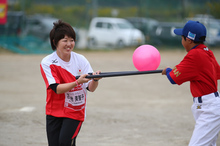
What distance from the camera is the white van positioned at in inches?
824

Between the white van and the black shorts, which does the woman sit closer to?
the black shorts

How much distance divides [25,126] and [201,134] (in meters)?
3.84

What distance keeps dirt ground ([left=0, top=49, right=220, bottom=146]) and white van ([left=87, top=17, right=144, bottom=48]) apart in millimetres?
8659

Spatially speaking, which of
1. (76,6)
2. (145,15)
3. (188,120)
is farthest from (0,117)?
(145,15)

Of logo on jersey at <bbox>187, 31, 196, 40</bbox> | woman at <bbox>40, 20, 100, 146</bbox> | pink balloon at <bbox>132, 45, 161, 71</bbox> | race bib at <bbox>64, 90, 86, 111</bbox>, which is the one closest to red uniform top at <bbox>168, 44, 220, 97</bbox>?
logo on jersey at <bbox>187, 31, 196, 40</bbox>

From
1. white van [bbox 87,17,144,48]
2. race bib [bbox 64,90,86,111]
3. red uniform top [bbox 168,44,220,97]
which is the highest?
red uniform top [bbox 168,44,220,97]

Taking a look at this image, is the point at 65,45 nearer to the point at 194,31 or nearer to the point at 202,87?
the point at 194,31

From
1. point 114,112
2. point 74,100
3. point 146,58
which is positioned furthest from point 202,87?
point 114,112

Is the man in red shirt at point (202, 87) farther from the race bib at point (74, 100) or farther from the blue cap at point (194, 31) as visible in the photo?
the race bib at point (74, 100)

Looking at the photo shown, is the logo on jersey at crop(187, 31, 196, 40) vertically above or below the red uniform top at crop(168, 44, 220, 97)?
above

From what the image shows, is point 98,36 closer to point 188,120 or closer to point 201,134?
point 188,120

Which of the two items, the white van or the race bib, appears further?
the white van

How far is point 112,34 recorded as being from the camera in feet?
69.6

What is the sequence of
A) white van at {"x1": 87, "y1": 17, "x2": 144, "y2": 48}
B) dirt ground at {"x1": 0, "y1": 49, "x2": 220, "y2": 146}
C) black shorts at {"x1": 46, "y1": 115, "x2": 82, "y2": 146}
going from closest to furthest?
black shorts at {"x1": 46, "y1": 115, "x2": 82, "y2": 146} < dirt ground at {"x1": 0, "y1": 49, "x2": 220, "y2": 146} < white van at {"x1": 87, "y1": 17, "x2": 144, "y2": 48}
